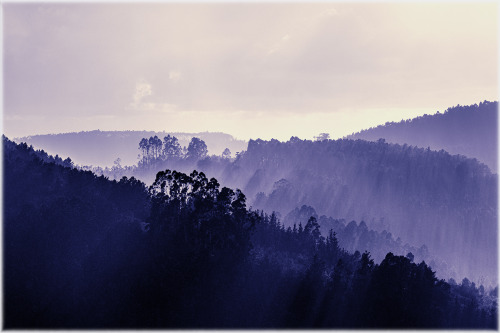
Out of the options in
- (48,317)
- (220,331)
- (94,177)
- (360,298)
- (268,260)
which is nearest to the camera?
(48,317)

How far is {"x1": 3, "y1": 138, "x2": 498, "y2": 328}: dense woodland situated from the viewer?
3519 inches

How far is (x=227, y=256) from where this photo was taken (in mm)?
101062

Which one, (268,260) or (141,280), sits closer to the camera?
(141,280)

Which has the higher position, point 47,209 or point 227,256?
point 47,209

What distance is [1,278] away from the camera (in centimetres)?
8575

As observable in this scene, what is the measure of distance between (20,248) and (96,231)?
511 inches

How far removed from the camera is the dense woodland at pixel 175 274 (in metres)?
89.4

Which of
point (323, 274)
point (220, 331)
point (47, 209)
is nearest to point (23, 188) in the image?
point (47, 209)

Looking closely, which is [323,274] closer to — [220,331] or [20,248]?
[220,331]

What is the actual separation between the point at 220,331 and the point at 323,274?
83.9 feet

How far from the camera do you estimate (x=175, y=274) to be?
310ft

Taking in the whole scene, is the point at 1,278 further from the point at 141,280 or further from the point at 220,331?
the point at 220,331

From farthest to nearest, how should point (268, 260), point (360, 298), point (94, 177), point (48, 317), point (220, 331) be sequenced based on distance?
point (94, 177)
point (268, 260)
point (360, 298)
point (220, 331)
point (48, 317)

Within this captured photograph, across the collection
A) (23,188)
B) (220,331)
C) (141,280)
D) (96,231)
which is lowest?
(220,331)
